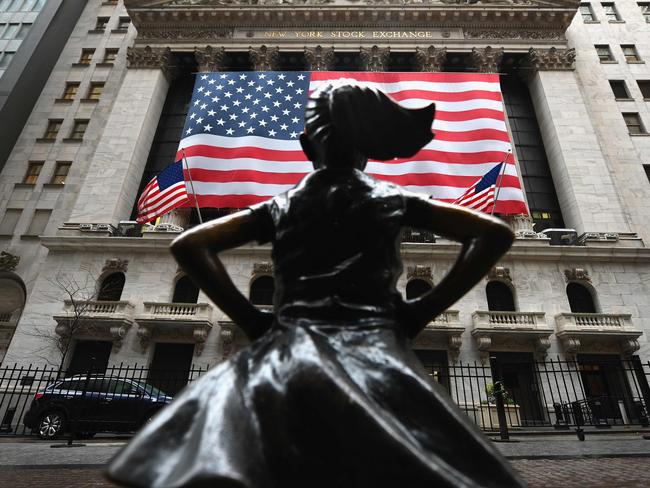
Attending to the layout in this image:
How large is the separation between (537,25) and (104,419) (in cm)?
3032

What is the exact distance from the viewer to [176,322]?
56.6 ft

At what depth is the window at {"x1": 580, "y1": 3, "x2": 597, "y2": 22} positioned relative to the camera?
27.5 meters

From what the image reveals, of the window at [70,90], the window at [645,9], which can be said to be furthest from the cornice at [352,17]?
the window at [645,9]

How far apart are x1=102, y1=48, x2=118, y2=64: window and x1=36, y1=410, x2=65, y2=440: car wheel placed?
25.6 meters

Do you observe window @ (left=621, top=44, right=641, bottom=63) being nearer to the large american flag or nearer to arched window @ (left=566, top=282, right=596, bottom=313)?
the large american flag

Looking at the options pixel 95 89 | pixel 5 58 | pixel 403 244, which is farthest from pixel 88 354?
pixel 5 58

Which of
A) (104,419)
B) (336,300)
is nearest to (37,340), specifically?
(104,419)

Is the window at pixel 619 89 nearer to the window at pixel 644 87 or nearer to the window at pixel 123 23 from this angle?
the window at pixel 644 87

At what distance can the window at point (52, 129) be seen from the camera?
84.3 feet

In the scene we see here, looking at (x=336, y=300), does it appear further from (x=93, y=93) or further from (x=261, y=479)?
(x=93, y=93)

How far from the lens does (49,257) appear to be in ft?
64.7

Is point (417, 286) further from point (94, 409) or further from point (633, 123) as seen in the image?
point (633, 123)

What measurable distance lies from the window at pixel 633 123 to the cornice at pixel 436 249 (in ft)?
30.0

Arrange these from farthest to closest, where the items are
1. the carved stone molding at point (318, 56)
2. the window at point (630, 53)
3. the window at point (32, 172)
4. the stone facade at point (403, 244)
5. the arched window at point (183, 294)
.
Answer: the window at point (630, 53), the carved stone molding at point (318, 56), the window at point (32, 172), the arched window at point (183, 294), the stone facade at point (403, 244)
